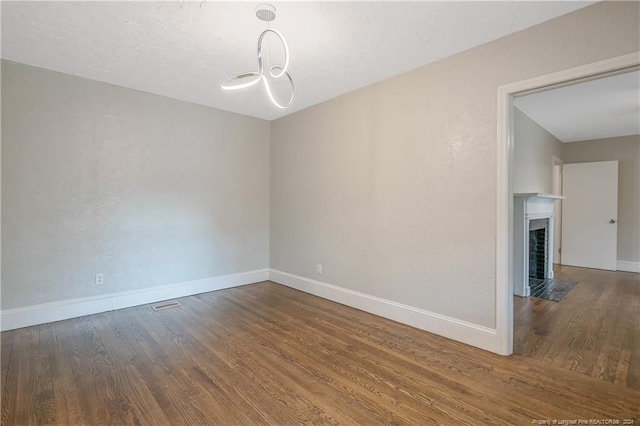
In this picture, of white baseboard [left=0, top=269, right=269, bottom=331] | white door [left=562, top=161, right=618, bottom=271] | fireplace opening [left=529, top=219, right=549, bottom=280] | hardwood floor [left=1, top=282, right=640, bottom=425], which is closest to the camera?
hardwood floor [left=1, top=282, right=640, bottom=425]

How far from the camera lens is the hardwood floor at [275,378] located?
1.79 m

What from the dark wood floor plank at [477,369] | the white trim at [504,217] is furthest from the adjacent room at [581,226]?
the dark wood floor plank at [477,369]

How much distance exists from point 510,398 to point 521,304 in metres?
2.26

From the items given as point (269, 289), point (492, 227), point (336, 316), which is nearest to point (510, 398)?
point (492, 227)

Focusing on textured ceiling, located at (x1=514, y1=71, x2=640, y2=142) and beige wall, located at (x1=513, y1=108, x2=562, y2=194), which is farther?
beige wall, located at (x1=513, y1=108, x2=562, y2=194)

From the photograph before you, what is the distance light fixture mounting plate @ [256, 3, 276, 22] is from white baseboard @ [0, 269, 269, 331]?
3.37 meters

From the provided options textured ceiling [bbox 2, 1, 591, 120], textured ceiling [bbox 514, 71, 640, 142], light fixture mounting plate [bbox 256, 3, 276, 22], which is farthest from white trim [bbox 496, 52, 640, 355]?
light fixture mounting plate [bbox 256, 3, 276, 22]

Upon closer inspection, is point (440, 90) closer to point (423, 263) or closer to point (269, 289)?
point (423, 263)

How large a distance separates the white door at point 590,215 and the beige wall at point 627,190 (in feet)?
0.62

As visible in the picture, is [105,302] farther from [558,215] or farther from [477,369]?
[558,215]

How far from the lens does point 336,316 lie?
11.1 feet

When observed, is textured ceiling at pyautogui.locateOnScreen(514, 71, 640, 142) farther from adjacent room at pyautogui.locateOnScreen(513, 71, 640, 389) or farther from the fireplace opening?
the fireplace opening

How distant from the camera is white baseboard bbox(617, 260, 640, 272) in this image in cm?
560

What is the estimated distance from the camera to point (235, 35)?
2.48 meters
